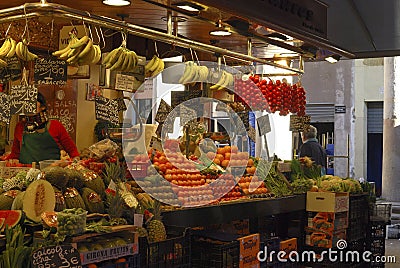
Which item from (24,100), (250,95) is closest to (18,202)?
(24,100)

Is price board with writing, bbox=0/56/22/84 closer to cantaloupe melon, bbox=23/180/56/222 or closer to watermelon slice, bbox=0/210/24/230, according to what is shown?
cantaloupe melon, bbox=23/180/56/222

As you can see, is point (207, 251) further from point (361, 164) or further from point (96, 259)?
point (361, 164)

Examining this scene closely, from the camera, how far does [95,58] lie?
474 centimetres

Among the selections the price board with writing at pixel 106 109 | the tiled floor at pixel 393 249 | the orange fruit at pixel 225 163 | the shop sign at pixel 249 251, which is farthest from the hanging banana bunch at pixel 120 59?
the tiled floor at pixel 393 249

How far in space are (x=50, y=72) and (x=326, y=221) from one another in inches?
108

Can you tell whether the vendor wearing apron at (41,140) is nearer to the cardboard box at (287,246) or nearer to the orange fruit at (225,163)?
the orange fruit at (225,163)

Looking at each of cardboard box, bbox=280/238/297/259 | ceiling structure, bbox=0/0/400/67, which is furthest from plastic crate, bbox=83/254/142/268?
ceiling structure, bbox=0/0/400/67

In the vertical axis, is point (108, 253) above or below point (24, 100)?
below

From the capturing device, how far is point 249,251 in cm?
429

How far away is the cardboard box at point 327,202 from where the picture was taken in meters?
5.57

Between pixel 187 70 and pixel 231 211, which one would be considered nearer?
pixel 231 211

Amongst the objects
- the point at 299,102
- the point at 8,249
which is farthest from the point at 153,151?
the point at 299,102

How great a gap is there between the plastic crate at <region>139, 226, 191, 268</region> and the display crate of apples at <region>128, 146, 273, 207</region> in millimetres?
469

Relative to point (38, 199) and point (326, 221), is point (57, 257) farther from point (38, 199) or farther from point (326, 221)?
point (326, 221)
